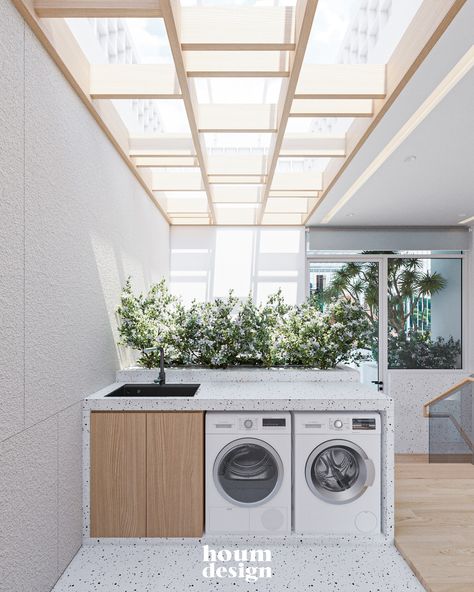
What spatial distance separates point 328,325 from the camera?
3566 mm

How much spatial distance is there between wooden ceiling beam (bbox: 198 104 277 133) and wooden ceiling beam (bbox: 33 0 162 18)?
1.04 metres

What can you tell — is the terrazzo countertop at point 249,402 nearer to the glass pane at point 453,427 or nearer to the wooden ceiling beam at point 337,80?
the wooden ceiling beam at point 337,80

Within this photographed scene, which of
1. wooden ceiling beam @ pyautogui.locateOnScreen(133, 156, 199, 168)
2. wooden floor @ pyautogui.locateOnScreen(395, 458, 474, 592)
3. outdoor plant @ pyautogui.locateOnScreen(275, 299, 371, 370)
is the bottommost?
wooden floor @ pyautogui.locateOnScreen(395, 458, 474, 592)

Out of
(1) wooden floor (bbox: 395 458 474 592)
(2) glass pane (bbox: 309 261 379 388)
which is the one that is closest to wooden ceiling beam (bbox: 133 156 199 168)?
(2) glass pane (bbox: 309 261 379 388)

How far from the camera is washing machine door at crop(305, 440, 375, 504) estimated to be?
9.29ft

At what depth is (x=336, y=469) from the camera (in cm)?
294

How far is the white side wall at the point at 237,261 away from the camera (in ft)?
Answer: 19.4

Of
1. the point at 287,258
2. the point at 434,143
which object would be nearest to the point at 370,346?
the point at 287,258

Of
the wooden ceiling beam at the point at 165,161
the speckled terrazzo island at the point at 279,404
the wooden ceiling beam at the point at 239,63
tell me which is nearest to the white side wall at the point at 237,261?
the wooden ceiling beam at the point at 165,161

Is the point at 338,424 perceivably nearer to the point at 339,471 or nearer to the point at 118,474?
the point at 339,471

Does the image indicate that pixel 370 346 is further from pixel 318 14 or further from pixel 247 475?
pixel 318 14

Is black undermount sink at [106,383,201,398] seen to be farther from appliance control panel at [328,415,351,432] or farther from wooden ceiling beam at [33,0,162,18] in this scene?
wooden ceiling beam at [33,0,162,18]

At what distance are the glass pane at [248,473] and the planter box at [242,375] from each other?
27.4 inches

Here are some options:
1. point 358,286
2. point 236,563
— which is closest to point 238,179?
point 358,286
